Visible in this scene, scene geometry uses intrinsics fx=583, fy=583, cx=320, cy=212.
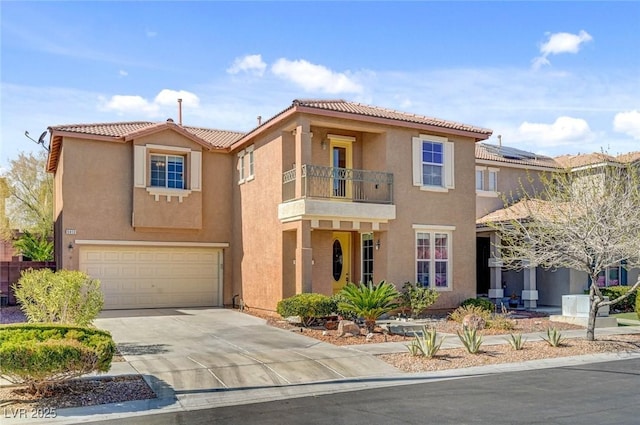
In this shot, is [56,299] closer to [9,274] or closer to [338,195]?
[338,195]

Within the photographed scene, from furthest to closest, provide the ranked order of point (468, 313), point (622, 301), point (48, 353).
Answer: point (622, 301) → point (468, 313) → point (48, 353)

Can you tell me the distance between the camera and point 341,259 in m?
21.8

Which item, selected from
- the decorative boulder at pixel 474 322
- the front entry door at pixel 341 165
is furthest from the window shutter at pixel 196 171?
the decorative boulder at pixel 474 322

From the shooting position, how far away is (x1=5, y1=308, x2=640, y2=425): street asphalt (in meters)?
9.45

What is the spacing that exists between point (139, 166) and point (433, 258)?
37.0ft

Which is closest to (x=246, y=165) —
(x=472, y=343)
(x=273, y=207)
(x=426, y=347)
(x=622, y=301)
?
(x=273, y=207)

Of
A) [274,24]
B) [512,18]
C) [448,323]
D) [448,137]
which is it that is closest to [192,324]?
[448,323]

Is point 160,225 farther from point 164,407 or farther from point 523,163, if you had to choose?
point 523,163

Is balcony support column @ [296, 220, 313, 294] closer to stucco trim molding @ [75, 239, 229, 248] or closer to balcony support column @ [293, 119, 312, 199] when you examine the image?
balcony support column @ [293, 119, 312, 199]

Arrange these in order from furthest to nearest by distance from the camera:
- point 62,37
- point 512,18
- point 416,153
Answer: point 416,153 < point 512,18 < point 62,37

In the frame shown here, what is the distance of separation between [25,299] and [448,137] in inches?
578

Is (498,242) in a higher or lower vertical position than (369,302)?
higher

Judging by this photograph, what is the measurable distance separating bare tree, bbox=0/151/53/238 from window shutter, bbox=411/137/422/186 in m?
21.4

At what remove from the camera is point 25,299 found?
41.5ft
